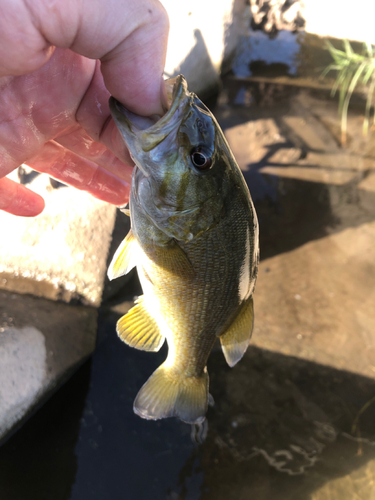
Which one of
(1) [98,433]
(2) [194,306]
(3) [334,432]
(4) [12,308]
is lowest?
(3) [334,432]

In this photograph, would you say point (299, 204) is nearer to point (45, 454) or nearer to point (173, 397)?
point (173, 397)

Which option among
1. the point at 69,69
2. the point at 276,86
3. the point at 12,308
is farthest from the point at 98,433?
the point at 276,86

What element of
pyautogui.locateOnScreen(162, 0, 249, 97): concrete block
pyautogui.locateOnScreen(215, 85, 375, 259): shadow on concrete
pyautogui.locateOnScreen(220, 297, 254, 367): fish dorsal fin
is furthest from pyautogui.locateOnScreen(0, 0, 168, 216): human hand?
pyautogui.locateOnScreen(162, 0, 249, 97): concrete block

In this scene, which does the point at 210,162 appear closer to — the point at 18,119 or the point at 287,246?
the point at 18,119

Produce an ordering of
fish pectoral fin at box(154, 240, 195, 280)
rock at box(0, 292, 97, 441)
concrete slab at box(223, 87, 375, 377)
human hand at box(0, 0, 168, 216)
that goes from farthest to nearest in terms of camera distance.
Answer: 1. concrete slab at box(223, 87, 375, 377)
2. rock at box(0, 292, 97, 441)
3. fish pectoral fin at box(154, 240, 195, 280)
4. human hand at box(0, 0, 168, 216)

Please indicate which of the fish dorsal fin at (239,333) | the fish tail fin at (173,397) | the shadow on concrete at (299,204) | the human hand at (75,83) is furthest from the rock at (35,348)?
the shadow on concrete at (299,204)

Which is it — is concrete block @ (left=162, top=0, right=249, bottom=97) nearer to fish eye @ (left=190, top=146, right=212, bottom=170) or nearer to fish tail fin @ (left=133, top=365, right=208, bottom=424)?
fish eye @ (left=190, top=146, right=212, bottom=170)
